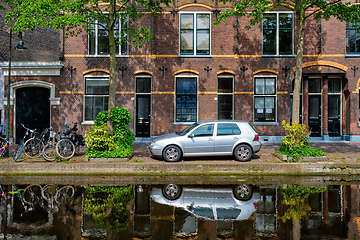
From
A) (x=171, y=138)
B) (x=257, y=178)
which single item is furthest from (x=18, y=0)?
(x=257, y=178)

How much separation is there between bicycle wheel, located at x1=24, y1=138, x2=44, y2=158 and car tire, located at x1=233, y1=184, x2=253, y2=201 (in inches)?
292

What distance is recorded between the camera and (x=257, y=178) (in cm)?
874

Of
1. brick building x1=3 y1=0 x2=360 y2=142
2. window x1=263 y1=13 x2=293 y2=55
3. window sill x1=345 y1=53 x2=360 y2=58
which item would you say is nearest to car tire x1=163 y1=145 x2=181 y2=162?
brick building x1=3 y1=0 x2=360 y2=142

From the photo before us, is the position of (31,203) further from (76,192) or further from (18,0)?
(18,0)

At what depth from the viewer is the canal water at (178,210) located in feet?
14.4

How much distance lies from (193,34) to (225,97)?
13.3 ft

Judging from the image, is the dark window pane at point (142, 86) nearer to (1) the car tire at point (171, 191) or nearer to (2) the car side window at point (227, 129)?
(2) the car side window at point (227, 129)

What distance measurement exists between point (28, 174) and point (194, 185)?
550 cm

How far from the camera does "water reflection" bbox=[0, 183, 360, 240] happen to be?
438 centimetres

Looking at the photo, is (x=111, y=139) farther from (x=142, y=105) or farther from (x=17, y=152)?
(x=142, y=105)

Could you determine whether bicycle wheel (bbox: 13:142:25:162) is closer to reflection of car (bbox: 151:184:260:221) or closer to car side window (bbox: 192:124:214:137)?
reflection of car (bbox: 151:184:260:221)

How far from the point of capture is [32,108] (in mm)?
16031

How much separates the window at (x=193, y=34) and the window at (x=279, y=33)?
3.33 meters

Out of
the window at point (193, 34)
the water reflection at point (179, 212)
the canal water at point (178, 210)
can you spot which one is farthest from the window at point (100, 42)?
the water reflection at point (179, 212)
